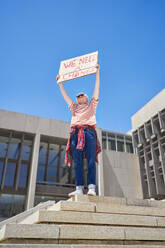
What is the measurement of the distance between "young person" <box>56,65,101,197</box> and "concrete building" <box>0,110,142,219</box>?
1316 cm

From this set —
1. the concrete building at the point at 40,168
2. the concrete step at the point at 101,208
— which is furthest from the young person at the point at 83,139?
the concrete building at the point at 40,168

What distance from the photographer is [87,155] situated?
476 cm

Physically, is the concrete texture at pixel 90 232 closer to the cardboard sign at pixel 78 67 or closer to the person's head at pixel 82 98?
the person's head at pixel 82 98

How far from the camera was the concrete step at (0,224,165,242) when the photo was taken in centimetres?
270

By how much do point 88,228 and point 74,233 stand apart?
222 mm

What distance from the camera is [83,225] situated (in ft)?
10.1

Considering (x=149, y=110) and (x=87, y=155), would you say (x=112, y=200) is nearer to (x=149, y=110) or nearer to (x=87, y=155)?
(x=87, y=155)

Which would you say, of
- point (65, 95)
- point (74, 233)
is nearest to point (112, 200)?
point (74, 233)

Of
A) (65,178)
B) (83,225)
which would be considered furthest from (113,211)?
(65,178)

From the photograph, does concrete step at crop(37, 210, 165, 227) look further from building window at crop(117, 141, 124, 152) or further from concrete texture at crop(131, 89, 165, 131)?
building window at crop(117, 141, 124, 152)

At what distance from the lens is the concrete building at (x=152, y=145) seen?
19.8 metres

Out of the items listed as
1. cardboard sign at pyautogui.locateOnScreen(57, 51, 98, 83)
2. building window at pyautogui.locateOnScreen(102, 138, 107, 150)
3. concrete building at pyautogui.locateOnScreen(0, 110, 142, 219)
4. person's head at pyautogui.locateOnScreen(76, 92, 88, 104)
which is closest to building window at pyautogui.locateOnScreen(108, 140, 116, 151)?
building window at pyautogui.locateOnScreen(102, 138, 107, 150)

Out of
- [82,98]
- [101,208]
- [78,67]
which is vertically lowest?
[101,208]

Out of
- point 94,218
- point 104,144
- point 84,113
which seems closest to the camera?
point 94,218
